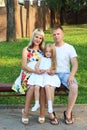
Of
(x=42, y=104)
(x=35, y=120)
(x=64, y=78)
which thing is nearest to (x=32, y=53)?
(x=64, y=78)

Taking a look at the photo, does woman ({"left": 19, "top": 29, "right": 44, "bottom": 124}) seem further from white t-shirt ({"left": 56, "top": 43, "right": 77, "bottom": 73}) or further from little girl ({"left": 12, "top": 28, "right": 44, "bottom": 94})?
white t-shirt ({"left": 56, "top": 43, "right": 77, "bottom": 73})

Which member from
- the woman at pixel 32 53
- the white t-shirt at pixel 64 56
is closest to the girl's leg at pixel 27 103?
the woman at pixel 32 53

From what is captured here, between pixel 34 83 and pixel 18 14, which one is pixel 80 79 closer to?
pixel 34 83

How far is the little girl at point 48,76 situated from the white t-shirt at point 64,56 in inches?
7.1

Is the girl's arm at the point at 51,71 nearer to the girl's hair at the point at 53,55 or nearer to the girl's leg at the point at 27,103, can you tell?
the girl's hair at the point at 53,55

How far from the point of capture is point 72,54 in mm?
6723

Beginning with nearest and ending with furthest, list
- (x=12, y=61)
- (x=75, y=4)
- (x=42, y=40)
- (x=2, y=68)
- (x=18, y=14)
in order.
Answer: (x=42, y=40) → (x=2, y=68) → (x=12, y=61) → (x=18, y=14) → (x=75, y=4)

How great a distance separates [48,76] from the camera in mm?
6520

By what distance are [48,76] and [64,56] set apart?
0.44 m

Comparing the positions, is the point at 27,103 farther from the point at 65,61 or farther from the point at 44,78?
the point at 65,61

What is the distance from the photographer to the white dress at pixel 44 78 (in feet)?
21.0

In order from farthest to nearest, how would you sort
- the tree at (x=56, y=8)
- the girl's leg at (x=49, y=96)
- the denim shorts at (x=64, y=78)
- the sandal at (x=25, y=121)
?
the tree at (x=56, y=8)
the denim shorts at (x=64, y=78)
the sandal at (x=25, y=121)
the girl's leg at (x=49, y=96)

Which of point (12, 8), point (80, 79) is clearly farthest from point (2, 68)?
point (12, 8)

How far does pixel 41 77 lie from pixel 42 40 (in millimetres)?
620
